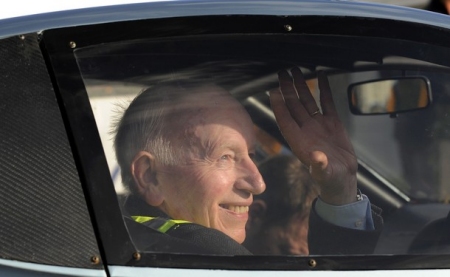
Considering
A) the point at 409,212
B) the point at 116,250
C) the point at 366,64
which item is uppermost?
the point at 366,64

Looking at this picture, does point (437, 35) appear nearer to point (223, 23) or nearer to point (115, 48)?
point (223, 23)

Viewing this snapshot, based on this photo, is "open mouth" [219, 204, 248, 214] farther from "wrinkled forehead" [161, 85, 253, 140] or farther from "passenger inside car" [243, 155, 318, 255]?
"wrinkled forehead" [161, 85, 253, 140]

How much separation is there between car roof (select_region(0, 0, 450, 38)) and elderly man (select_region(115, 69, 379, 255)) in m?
0.18

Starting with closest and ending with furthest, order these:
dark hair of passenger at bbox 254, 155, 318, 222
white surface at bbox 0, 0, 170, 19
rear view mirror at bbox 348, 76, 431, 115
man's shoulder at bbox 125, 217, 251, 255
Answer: man's shoulder at bbox 125, 217, 251, 255 → dark hair of passenger at bbox 254, 155, 318, 222 → rear view mirror at bbox 348, 76, 431, 115 → white surface at bbox 0, 0, 170, 19

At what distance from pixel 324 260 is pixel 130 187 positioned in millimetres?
459

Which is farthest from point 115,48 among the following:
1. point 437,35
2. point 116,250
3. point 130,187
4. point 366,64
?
point 437,35

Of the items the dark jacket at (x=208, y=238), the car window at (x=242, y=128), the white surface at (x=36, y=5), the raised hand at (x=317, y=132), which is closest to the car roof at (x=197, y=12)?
the car window at (x=242, y=128)

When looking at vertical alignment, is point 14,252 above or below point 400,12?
below

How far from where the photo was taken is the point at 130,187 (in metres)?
1.98

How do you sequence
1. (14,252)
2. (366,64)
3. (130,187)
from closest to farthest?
1. (14,252)
2. (130,187)
3. (366,64)

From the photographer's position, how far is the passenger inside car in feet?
6.56

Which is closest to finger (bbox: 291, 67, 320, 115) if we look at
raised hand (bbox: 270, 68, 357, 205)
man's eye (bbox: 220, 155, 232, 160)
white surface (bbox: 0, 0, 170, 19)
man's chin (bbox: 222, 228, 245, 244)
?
raised hand (bbox: 270, 68, 357, 205)

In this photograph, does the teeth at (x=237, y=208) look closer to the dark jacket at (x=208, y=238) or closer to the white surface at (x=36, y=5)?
the dark jacket at (x=208, y=238)

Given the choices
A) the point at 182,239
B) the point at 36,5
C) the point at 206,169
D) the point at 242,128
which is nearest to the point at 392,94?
the point at 242,128
